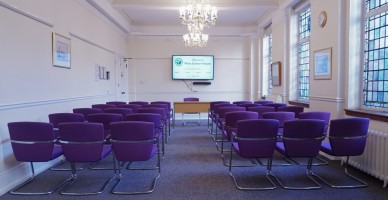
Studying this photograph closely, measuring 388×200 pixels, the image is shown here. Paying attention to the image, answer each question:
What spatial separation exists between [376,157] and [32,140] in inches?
164

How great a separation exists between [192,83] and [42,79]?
21.5ft

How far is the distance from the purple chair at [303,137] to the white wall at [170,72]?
7.16 metres

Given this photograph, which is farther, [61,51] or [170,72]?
[170,72]

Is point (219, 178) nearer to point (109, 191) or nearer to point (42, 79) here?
point (109, 191)

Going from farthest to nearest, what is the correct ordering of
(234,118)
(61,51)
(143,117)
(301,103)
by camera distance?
(301,103), (61,51), (234,118), (143,117)

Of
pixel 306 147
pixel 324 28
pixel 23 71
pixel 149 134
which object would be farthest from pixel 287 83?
pixel 23 71

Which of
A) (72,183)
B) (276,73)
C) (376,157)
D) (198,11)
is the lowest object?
(72,183)

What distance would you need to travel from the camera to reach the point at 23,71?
3.80 m

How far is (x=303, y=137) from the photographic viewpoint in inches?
128

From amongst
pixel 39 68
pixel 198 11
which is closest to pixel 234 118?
pixel 198 11

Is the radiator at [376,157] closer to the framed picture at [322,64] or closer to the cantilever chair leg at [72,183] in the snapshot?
the framed picture at [322,64]

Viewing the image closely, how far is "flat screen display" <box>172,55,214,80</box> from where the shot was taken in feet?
33.6

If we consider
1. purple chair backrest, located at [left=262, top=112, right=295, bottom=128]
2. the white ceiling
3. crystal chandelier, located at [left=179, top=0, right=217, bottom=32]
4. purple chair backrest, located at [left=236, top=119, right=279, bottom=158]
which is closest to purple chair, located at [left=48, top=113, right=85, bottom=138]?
purple chair backrest, located at [left=236, top=119, right=279, bottom=158]

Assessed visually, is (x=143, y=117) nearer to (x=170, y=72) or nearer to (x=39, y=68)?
(x=39, y=68)
